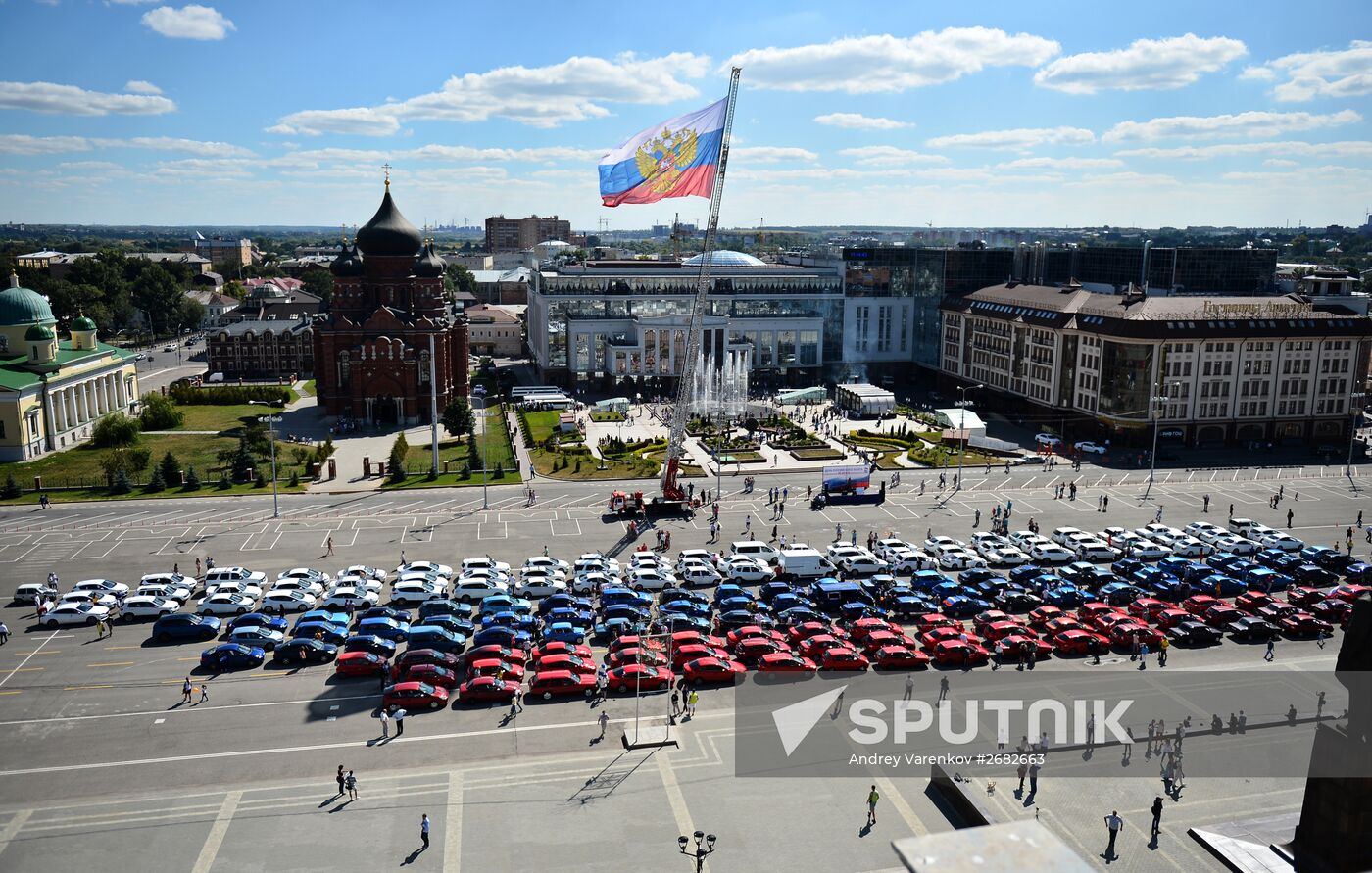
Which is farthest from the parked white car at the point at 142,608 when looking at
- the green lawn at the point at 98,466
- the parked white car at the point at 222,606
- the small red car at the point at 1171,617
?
the small red car at the point at 1171,617

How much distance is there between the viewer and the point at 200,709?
40.8m

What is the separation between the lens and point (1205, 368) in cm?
9438

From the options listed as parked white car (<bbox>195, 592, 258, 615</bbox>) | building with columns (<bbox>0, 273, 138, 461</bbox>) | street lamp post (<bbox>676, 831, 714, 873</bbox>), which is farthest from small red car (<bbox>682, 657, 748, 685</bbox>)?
building with columns (<bbox>0, 273, 138, 461</bbox>)

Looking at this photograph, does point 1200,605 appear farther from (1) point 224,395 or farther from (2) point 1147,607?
(1) point 224,395

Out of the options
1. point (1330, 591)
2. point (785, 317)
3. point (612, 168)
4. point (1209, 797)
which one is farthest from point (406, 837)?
point (785, 317)

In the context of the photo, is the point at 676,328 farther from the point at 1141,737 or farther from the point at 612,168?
the point at 1141,737

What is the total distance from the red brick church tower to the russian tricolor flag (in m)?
49.5

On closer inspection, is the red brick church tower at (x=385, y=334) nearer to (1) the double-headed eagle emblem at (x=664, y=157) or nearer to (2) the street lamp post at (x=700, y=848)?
(1) the double-headed eagle emblem at (x=664, y=157)

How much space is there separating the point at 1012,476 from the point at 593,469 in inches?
1377

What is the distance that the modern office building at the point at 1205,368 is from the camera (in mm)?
93375

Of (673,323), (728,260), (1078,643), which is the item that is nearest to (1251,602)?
(1078,643)

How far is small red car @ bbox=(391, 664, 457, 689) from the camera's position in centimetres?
4247

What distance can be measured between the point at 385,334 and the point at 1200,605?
80637mm

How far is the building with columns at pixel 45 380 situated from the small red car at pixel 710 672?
70647 mm
